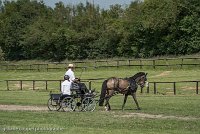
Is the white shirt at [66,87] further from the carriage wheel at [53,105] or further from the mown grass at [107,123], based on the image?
the mown grass at [107,123]

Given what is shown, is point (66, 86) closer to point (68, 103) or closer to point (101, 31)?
point (68, 103)

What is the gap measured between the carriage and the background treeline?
47.4 metres

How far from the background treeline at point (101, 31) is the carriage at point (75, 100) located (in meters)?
47.4

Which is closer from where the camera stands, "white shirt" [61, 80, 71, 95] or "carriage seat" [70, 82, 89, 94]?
"white shirt" [61, 80, 71, 95]

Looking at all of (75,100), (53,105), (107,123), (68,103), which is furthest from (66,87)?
(107,123)

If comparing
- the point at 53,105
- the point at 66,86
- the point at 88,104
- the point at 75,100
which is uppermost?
Answer: the point at 66,86

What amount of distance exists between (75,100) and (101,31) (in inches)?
2577

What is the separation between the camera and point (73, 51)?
285 feet

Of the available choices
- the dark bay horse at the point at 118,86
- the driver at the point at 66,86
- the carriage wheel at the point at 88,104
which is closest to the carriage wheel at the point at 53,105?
the driver at the point at 66,86

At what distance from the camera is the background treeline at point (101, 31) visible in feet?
235

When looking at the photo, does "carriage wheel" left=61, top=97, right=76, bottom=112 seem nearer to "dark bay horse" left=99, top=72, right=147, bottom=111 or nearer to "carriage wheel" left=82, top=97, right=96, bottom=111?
"carriage wheel" left=82, top=97, right=96, bottom=111

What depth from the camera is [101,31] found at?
8712 cm

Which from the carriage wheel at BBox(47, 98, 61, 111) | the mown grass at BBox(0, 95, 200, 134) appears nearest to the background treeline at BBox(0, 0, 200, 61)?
the carriage wheel at BBox(47, 98, 61, 111)

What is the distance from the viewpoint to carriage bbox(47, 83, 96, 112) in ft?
71.5
